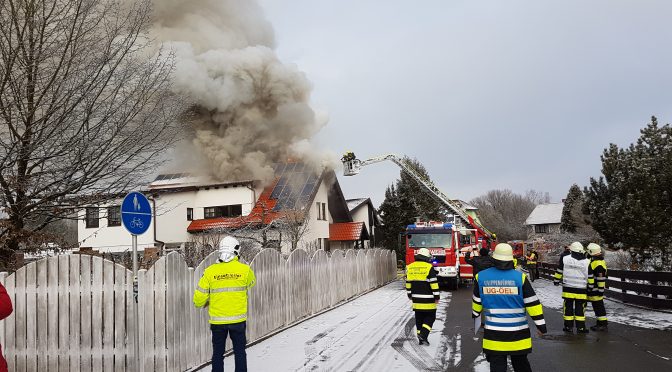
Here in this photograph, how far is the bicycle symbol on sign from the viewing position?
570cm

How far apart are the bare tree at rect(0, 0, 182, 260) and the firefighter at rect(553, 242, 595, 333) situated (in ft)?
23.3

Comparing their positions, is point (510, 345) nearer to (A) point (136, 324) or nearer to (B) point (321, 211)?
(A) point (136, 324)

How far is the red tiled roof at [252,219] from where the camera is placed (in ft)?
85.0

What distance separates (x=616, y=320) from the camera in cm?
1026

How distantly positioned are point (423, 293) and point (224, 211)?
20253 millimetres

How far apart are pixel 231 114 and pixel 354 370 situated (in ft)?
58.7

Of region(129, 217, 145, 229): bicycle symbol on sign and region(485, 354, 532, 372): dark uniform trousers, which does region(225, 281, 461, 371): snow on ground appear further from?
region(129, 217, 145, 229): bicycle symbol on sign

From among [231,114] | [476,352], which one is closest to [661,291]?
[476,352]

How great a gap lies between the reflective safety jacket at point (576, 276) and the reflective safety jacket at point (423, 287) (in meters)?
2.37

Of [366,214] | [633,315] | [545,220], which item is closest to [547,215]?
[545,220]

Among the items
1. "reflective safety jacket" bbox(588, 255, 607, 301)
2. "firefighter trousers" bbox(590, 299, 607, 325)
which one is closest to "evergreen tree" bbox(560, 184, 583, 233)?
"reflective safety jacket" bbox(588, 255, 607, 301)

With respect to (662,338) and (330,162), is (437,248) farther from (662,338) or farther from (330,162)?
(662,338)

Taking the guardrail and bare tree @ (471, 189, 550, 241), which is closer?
the guardrail

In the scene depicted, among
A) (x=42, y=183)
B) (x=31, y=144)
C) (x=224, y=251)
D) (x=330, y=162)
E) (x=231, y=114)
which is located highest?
(x=231, y=114)
